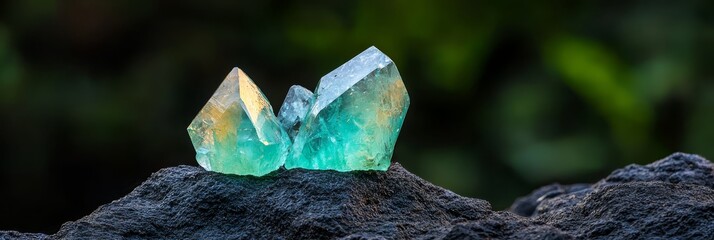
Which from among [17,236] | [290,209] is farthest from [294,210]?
[17,236]

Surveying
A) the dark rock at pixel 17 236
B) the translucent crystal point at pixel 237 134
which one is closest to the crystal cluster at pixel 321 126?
the translucent crystal point at pixel 237 134

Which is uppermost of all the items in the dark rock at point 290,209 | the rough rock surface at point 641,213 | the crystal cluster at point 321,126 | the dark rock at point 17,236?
the crystal cluster at point 321,126

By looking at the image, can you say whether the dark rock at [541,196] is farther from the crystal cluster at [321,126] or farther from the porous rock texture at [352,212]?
the crystal cluster at [321,126]

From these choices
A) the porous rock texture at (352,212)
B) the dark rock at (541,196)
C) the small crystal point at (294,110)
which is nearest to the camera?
the porous rock texture at (352,212)

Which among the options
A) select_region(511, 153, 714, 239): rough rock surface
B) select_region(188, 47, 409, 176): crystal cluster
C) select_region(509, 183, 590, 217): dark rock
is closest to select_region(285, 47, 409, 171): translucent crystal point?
select_region(188, 47, 409, 176): crystal cluster

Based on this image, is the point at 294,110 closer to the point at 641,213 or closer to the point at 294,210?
the point at 294,210

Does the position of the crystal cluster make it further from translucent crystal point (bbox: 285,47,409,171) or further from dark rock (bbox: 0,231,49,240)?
dark rock (bbox: 0,231,49,240)

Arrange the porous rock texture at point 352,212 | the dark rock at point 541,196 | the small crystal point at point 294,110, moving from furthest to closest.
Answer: the dark rock at point 541,196 → the small crystal point at point 294,110 → the porous rock texture at point 352,212
